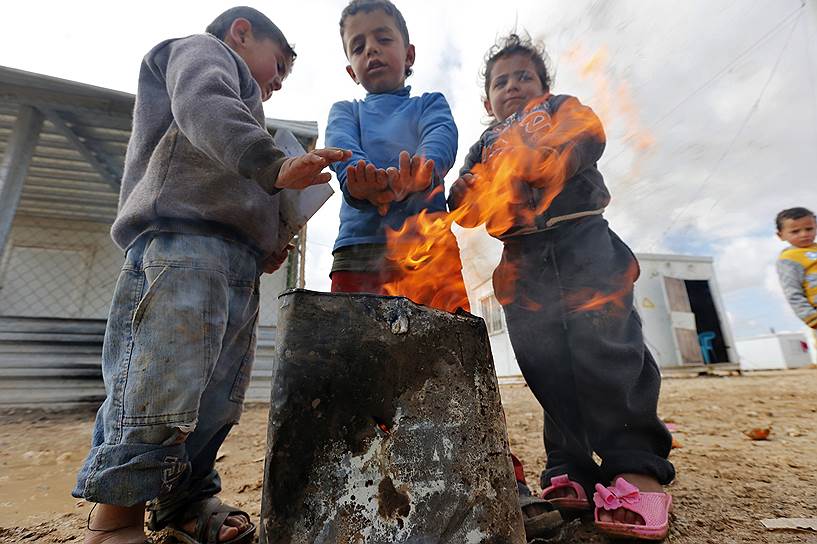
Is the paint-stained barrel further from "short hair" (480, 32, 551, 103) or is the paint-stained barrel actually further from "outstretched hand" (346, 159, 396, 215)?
"short hair" (480, 32, 551, 103)

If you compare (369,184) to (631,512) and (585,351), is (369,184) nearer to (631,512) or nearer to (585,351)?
(585,351)

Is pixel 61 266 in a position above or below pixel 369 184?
above

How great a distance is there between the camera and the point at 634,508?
142 centimetres

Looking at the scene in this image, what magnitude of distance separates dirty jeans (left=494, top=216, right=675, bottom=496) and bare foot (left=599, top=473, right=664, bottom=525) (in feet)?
0.09

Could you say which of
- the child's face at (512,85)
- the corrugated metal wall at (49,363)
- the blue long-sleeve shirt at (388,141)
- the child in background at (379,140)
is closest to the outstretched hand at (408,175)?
the child in background at (379,140)

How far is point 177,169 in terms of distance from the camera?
1.48 metres

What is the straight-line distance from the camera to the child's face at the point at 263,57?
75.1 inches

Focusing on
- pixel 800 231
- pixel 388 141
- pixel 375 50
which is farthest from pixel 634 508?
pixel 800 231

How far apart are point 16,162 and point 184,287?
16.7ft

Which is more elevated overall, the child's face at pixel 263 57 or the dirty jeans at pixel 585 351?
the child's face at pixel 263 57

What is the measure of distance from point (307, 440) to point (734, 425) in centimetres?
412

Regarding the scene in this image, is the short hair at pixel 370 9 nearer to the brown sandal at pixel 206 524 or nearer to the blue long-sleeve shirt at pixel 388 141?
the blue long-sleeve shirt at pixel 388 141

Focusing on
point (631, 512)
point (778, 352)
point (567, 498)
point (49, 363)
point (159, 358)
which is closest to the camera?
point (159, 358)

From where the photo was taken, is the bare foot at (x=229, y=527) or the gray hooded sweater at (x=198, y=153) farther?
the bare foot at (x=229, y=527)
